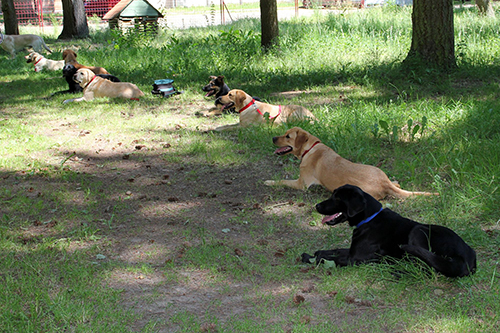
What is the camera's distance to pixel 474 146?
5.86 m

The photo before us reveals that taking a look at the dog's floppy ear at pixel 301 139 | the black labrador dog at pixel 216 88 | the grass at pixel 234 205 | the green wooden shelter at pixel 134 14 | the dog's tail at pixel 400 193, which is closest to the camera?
the grass at pixel 234 205

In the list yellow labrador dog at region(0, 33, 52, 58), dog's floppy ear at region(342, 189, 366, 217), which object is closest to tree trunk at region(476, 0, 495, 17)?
dog's floppy ear at region(342, 189, 366, 217)

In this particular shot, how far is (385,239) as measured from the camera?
381 cm

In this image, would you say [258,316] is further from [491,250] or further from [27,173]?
[27,173]

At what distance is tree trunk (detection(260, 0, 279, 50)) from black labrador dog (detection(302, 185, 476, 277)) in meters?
9.61

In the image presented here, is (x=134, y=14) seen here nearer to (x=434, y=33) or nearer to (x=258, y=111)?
(x=258, y=111)

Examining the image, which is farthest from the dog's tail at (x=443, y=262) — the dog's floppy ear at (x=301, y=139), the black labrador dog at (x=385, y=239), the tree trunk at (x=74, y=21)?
the tree trunk at (x=74, y=21)

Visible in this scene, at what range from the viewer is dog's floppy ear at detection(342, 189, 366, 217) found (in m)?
3.87

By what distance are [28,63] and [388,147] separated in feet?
44.1

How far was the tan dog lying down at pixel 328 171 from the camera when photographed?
16.6 ft

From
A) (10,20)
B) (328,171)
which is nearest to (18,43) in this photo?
(10,20)

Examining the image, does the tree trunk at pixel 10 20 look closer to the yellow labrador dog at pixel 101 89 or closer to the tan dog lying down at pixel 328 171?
the yellow labrador dog at pixel 101 89

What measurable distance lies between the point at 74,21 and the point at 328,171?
17776 mm

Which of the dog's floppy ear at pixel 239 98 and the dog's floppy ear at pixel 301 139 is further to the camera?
the dog's floppy ear at pixel 239 98
